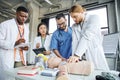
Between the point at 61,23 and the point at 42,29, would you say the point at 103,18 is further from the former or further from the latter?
the point at 61,23

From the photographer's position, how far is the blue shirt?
1620 mm

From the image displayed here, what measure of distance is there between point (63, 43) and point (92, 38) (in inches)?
20.7

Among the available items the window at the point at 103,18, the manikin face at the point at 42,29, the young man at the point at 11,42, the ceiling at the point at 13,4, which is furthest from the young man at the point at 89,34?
the ceiling at the point at 13,4

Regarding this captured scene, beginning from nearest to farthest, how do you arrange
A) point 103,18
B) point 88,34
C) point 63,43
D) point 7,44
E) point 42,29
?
point 88,34, point 7,44, point 63,43, point 42,29, point 103,18

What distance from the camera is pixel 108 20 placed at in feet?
11.8

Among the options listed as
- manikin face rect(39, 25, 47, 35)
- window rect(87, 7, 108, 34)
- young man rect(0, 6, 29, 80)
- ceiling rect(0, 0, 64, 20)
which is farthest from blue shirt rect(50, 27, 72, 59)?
ceiling rect(0, 0, 64, 20)

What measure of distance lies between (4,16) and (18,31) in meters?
4.45

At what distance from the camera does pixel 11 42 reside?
1.45 meters

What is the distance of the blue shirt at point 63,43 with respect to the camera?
1620 mm

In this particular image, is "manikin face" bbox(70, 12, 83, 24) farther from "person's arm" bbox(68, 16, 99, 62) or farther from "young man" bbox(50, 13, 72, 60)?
"young man" bbox(50, 13, 72, 60)

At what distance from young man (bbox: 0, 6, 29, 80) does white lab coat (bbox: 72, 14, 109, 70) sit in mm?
630

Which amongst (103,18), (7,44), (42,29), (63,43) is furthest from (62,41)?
(103,18)

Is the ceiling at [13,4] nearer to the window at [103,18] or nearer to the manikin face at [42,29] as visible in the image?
the window at [103,18]

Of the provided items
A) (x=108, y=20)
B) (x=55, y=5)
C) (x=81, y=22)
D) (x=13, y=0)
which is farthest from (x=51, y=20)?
(x=81, y=22)
